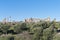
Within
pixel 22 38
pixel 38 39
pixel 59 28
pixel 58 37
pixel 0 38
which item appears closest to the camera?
pixel 58 37

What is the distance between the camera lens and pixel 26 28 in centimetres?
3012

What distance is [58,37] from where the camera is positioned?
19016mm

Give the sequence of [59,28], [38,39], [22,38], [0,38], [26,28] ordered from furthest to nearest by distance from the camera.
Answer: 1. [59,28]
2. [26,28]
3. [0,38]
4. [22,38]
5. [38,39]

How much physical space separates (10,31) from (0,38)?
6.82 meters

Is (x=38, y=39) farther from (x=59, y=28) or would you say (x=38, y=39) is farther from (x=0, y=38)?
(x=59, y=28)

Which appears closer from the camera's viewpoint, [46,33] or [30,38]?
[46,33]

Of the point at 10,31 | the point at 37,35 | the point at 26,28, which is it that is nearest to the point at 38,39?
the point at 37,35

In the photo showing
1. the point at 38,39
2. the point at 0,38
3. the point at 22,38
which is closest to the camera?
the point at 38,39

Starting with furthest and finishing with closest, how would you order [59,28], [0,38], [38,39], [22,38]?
[59,28] < [0,38] < [22,38] < [38,39]

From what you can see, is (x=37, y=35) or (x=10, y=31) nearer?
(x=37, y=35)

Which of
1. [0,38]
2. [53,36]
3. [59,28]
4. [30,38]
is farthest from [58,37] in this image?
[59,28]

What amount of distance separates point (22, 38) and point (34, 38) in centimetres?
177

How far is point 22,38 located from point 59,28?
42.1 ft

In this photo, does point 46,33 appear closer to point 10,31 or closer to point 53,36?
point 53,36
